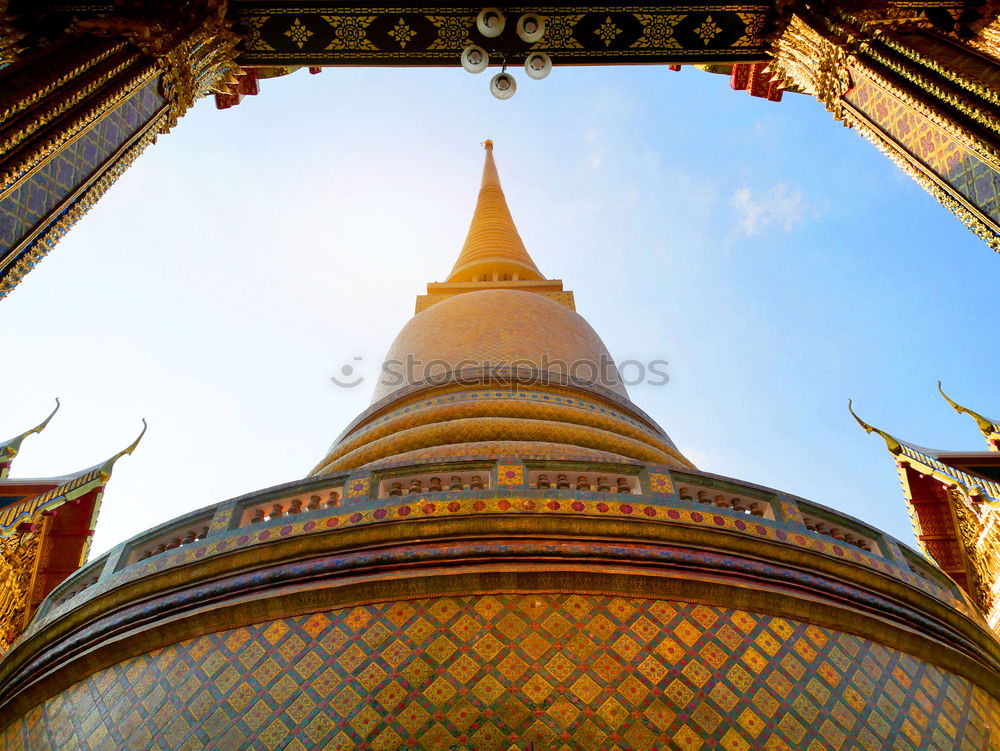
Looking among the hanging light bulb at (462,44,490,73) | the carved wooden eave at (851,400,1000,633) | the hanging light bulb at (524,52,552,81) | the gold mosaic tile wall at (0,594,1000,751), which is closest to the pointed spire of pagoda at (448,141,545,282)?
the hanging light bulb at (524,52,552,81)

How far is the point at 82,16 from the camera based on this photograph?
5.68 m

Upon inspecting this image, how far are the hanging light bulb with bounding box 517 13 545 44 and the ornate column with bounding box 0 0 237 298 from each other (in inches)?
99.7

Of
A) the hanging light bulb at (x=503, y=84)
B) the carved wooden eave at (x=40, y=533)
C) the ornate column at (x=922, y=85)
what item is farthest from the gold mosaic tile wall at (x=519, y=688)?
the hanging light bulb at (x=503, y=84)

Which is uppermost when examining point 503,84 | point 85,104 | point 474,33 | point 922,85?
point 474,33

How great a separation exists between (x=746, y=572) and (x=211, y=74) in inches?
241

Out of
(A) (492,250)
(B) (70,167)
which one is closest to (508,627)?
(B) (70,167)

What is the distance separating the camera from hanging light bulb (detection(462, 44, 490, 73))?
6.93 m

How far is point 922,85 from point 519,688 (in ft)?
15.5

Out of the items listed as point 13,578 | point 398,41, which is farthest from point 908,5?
point 13,578

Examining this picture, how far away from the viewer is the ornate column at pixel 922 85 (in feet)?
15.7

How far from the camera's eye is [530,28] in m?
6.75

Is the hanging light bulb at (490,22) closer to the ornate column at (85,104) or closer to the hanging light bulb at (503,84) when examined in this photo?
the hanging light bulb at (503,84)

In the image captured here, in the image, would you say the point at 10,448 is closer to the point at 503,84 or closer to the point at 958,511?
the point at 503,84

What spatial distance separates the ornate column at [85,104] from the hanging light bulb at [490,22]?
2.18 m
